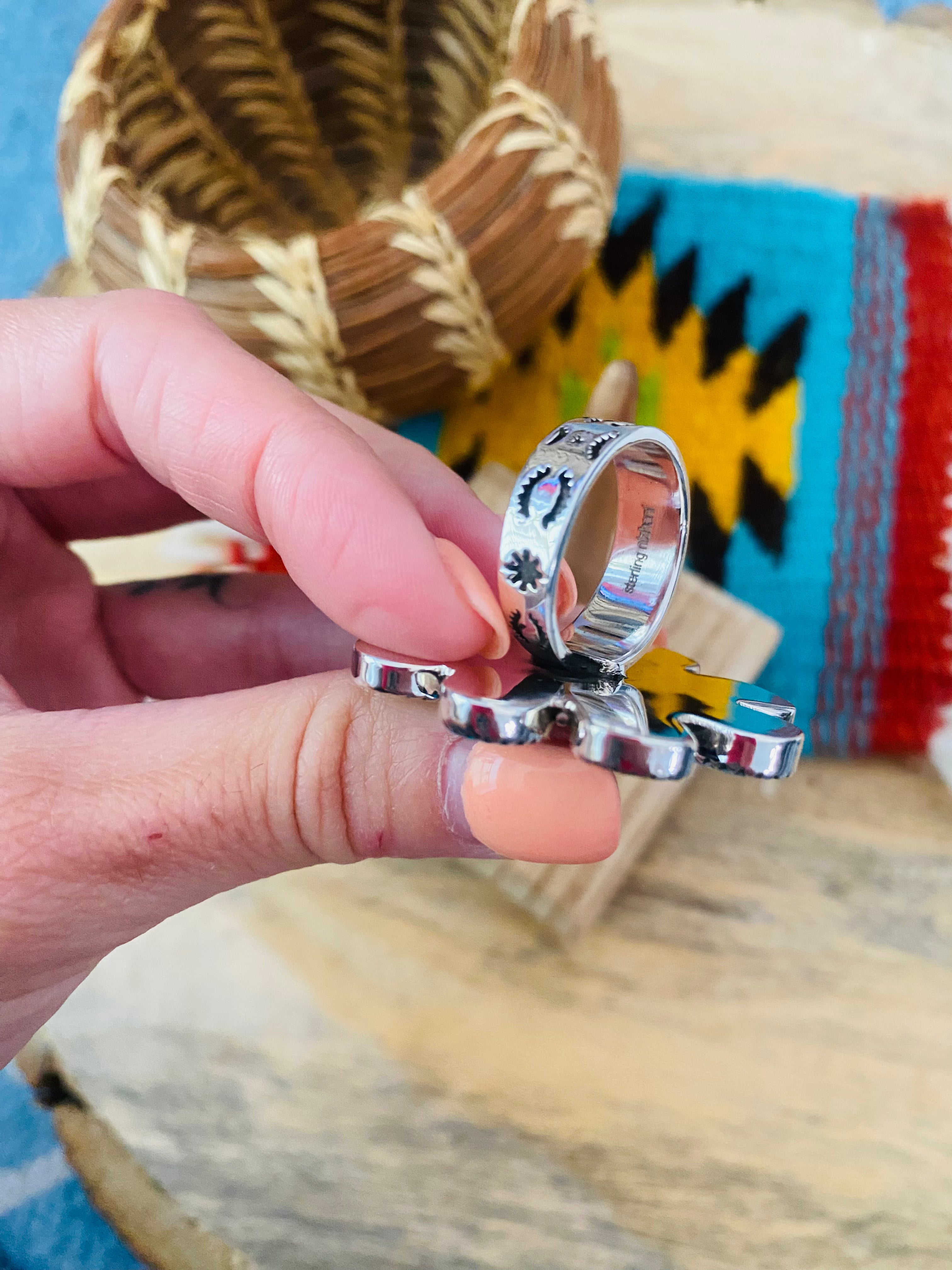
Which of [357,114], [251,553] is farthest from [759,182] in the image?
[251,553]

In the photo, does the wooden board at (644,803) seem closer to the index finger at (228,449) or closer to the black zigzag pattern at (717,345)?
the black zigzag pattern at (717,345)

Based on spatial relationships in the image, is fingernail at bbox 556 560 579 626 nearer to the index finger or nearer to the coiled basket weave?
the index finger

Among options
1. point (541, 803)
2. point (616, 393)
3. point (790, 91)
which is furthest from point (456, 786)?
point (790, 91)

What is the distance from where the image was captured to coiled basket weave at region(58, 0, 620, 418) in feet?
1.36

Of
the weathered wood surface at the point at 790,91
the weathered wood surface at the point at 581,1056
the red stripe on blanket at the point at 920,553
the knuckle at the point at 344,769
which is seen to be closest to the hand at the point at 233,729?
the knuckle at the point at 344,769

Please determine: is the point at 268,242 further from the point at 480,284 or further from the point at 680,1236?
the point at 680,1236

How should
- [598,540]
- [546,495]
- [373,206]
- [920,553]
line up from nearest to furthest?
[546,495]
[598,540]
[920,553]
[373,206]

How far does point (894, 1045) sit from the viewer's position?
0.46 m

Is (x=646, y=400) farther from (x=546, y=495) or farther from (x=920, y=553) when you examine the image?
(x=546, y=495)

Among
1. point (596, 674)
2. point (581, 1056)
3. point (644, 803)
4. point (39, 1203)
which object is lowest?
point (39, 1203)

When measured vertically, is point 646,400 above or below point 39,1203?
above

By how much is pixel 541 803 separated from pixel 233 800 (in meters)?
0.09

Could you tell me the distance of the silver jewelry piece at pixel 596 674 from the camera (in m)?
0.25

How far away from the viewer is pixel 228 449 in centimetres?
31
